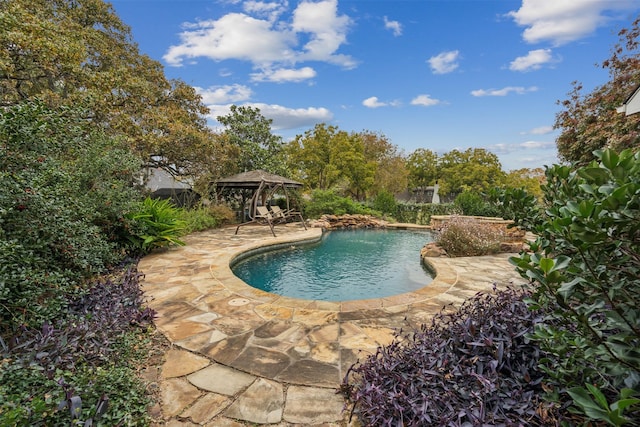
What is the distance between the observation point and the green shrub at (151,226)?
5512 millimetres

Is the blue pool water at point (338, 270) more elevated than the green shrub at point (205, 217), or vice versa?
the green shrub at point (205, 217)

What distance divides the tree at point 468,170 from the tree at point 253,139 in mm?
19713

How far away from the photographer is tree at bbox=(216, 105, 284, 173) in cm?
1351

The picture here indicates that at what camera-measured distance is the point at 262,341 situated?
2.64 m

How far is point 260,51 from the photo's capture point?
9.01 meters

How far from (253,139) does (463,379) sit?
48.4 ft

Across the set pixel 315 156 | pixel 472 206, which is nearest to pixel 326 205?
pixel 315 156

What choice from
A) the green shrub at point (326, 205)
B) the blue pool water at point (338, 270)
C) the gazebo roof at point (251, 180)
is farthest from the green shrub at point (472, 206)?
the gazebo roof at point (251, 180)

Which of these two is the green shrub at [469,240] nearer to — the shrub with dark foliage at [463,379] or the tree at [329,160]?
the shrub with dark foliage at [463,379]

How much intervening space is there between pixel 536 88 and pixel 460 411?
9.97 metres

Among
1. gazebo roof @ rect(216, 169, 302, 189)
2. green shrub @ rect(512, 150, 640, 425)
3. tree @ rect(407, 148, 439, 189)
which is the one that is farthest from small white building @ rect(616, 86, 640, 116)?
tree @ rect(407, 148, 439, 189)

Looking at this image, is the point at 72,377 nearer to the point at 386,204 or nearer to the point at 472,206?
the point at 472,206

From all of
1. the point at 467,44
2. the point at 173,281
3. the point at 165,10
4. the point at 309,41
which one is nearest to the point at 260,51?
the point at 309,41

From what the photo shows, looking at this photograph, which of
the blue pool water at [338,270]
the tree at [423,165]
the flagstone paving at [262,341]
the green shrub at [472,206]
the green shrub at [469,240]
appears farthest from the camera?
the tree at [423,165]
